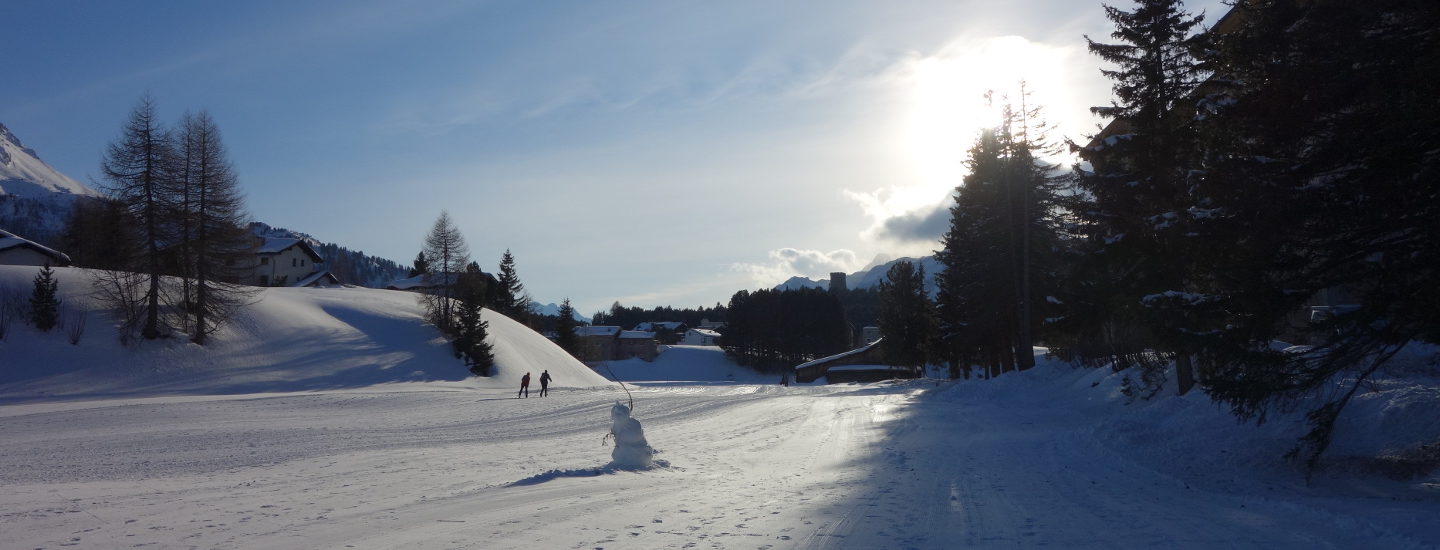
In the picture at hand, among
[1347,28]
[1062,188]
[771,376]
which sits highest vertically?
[1062,188]

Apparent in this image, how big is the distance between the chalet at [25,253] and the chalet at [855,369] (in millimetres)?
61792

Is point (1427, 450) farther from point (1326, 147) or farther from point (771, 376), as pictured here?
point (771, 376)

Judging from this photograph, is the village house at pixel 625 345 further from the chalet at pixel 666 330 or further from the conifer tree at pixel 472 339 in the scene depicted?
the conifer tree at pixel 472 339

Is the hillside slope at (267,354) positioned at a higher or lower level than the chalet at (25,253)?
lower

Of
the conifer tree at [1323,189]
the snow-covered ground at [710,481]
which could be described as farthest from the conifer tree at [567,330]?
the conifer tree at [1323,189]

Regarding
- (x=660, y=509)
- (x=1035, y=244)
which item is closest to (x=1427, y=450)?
(x=660, y=509)

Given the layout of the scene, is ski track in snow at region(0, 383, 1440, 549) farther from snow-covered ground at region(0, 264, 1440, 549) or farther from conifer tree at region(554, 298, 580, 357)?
conifer tree at region(554, 298, 580, 357)

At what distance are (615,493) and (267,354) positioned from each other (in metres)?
40.3

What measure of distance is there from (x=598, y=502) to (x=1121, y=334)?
1021 inches

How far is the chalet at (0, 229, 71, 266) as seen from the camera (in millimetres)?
56156

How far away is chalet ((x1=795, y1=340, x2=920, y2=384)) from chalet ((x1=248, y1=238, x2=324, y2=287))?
52.1 m

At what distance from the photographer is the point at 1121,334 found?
2981 cm

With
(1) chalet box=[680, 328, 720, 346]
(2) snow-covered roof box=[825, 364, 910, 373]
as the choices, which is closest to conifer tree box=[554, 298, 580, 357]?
(2) snow-covered roof box=[825, 364, 910, 373]

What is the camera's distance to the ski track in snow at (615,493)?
744 cm
